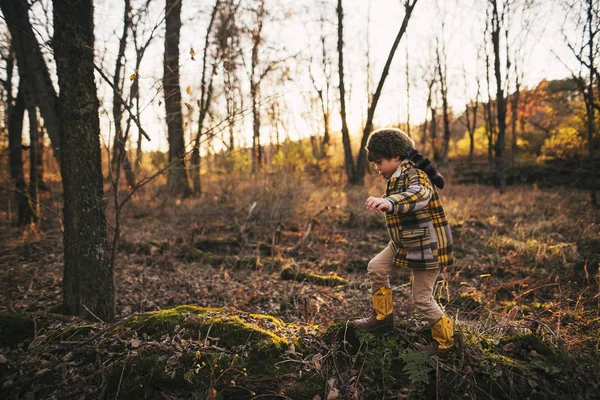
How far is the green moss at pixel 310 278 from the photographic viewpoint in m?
5.16

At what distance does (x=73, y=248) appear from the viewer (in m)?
3.20

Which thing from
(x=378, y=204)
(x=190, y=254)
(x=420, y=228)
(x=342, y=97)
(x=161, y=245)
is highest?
(x=342, y=97)

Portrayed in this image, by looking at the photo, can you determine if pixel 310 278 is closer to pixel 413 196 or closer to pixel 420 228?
pixel 420 228

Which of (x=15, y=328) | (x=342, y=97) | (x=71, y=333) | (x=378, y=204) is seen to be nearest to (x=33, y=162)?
(x=15, y=328)

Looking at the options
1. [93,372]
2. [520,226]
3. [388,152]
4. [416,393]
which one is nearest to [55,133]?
[93,372]

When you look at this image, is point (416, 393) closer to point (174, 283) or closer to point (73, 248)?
point (73, 248)

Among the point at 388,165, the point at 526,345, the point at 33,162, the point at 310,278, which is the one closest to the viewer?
the point at 388,165

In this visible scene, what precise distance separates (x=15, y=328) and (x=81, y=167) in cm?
153

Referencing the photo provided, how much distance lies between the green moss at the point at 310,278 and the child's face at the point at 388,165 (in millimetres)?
2953

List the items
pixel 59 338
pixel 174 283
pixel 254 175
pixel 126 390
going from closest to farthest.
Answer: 1. pixel 126 390
2. pixel 59 338
3. pixel 174 283
4. pixel 254 175

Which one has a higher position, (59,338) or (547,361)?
(59,338)

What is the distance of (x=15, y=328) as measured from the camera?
283 cm

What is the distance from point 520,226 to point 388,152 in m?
7.41

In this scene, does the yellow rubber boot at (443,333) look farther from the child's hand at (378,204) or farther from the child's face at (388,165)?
the child's face at (388,165)
